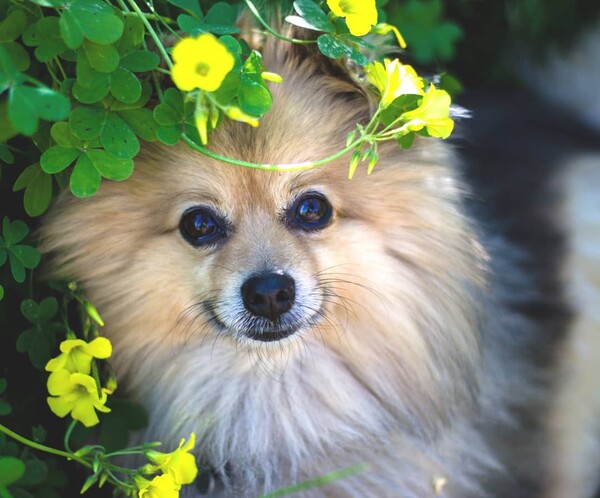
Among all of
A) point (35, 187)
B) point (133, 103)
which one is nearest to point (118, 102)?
point (133, 103)

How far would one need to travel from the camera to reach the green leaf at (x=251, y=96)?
1.42 m

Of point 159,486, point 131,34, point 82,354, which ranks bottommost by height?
point 159,486

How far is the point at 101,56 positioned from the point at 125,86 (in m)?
0.07

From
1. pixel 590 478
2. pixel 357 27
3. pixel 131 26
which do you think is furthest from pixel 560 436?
pixel 131 26

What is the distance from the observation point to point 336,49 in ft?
5.03

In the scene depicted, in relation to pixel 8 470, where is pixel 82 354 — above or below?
above

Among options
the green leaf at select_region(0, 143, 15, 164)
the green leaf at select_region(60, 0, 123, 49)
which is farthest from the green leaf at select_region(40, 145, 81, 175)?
the green leaf at select_region(60, 0, 123, 49)

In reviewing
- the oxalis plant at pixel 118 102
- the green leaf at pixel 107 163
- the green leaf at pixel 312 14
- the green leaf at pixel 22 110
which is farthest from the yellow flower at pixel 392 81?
the green leaf at pixel 22 110

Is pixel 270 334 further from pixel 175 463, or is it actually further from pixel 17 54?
pixel 17 54

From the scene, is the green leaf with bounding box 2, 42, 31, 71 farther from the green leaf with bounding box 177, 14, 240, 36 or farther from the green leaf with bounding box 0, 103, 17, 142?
the green leaf with bounding box 177, 14, 240, 36

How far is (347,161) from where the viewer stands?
1.79 m

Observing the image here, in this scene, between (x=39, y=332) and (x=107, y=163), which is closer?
(x=107, y=163)

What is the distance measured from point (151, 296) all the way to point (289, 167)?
55 centimetres

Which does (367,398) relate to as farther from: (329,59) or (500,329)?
(329,59)
